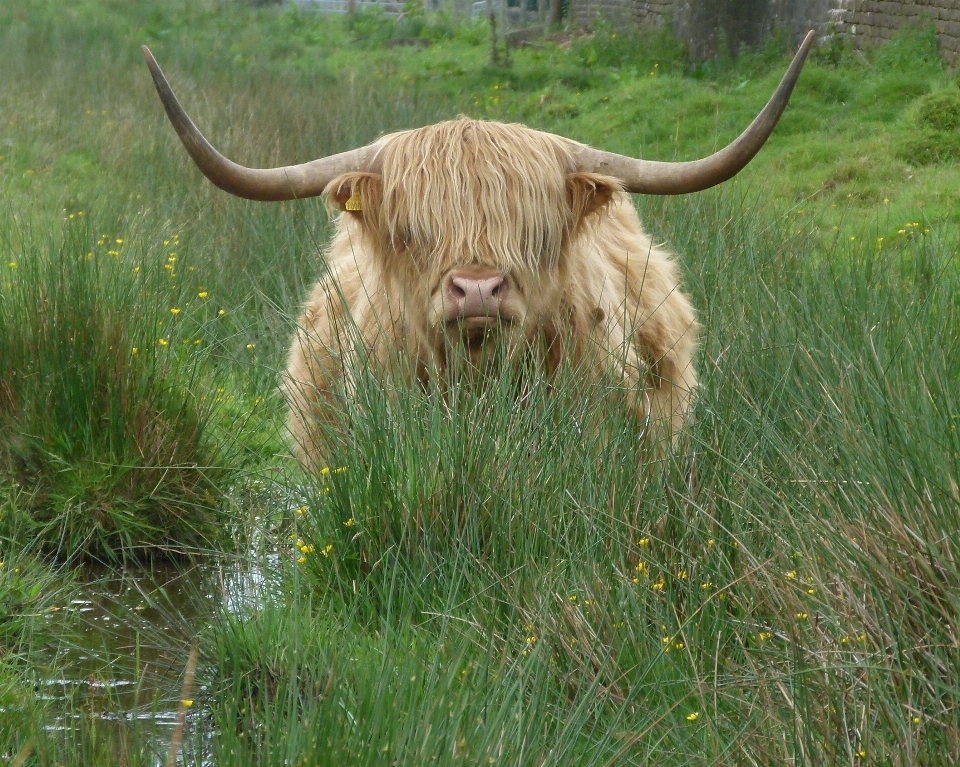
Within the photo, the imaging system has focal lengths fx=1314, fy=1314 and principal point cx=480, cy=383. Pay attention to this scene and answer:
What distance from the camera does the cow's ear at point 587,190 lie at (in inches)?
150

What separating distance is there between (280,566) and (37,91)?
9.65m

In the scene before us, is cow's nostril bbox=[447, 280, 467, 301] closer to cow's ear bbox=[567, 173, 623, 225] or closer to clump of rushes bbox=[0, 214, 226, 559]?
cow's ear bbox=[567, 173, 623, 225]

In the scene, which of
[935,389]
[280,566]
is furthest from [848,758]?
[280,566]

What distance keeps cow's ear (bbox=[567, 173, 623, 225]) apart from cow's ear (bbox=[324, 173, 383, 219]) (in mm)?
558

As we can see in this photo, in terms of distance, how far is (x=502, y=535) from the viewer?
2.74m

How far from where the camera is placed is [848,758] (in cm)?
184

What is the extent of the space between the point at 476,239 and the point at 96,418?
1.19m

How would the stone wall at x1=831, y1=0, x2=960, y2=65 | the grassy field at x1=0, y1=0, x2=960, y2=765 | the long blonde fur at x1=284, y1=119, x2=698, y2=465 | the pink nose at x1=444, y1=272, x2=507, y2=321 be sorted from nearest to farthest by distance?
the grassy field at x1=0, y1=0, x2=960, y2=765
the pink nose at x1=444, y1=272, x2=507, y2=321
the long blonde fur at x1=284, y1=119, x2=698, y2=465
the stone wall at x1=831, y1=0, x2=960, y2=65

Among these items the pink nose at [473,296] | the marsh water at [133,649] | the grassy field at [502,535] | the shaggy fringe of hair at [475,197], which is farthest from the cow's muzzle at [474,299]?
the marsh water at [133,649]

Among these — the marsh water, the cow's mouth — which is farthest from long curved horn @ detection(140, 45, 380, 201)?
the marsh water

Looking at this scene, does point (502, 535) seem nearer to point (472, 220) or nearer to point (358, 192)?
point (472, 220)

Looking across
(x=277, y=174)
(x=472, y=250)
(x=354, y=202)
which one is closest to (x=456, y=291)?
(x=472, y=250)

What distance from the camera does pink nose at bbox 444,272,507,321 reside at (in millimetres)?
3354

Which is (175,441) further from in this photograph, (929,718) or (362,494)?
(929,718)
